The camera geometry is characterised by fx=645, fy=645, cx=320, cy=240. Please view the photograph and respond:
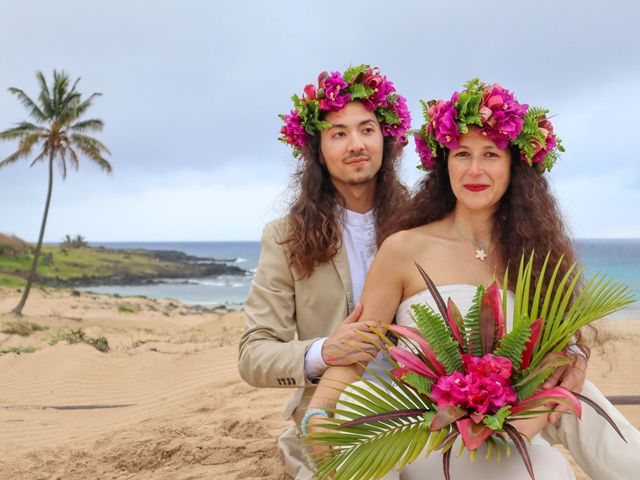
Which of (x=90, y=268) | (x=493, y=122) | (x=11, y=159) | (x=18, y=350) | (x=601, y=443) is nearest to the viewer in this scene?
(x=601, y=443)

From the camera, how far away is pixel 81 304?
25312 millimetres

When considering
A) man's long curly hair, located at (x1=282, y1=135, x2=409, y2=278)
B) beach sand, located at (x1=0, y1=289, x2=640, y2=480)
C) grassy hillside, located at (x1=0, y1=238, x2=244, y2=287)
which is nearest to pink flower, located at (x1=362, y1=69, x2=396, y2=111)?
man's long curly hair, located at (x1=282, y1=135, x2=409, y2=278)

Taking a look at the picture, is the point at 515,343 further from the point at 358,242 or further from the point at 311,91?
the point at 311,91

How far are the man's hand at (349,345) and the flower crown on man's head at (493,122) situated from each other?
0.96 metres

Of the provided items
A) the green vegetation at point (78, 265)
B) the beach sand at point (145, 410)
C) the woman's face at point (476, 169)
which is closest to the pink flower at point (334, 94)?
the woman's face at point (476, 169)

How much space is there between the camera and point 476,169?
308cm

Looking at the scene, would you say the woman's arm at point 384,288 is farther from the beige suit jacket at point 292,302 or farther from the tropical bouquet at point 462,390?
the tropical bouquet at point 462,390

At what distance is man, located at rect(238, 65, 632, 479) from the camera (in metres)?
3.62

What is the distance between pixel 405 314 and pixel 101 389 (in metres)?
7.07

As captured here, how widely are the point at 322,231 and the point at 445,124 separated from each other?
41.6 inches

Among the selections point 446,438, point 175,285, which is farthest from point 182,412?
point 175,285

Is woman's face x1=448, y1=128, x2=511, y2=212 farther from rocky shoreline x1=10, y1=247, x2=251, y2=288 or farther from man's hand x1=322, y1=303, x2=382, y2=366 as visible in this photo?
rocky shoreline x1=10, y1=247, x2=251, y2=288

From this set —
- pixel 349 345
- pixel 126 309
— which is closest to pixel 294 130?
pixel 349 345

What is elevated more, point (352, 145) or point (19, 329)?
point (352, 145)
